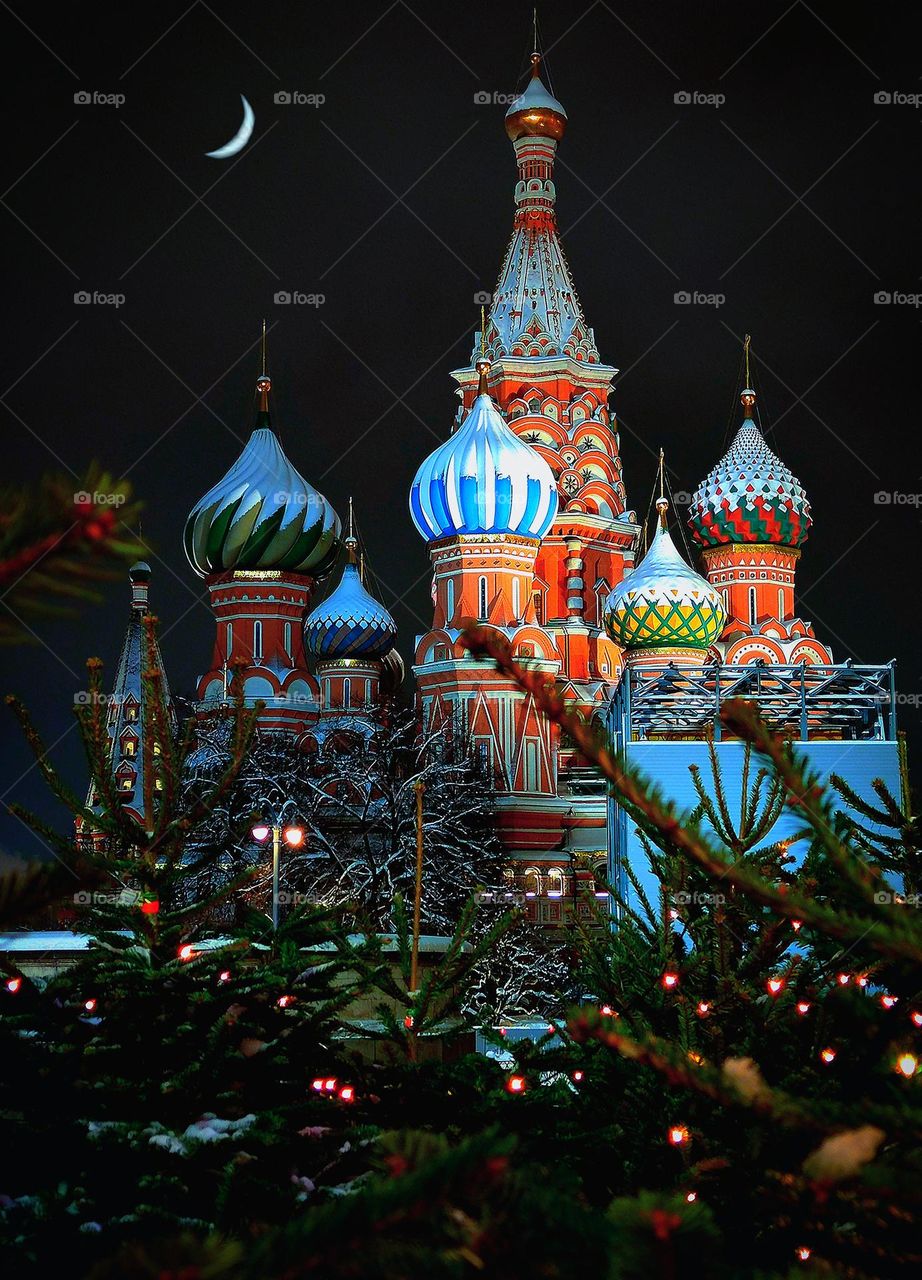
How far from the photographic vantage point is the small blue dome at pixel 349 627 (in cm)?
3219

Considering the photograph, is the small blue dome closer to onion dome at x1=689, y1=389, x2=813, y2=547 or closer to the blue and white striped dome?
the blue and white striped dome

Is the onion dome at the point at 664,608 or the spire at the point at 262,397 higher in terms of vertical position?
the spire at the point at 262,397

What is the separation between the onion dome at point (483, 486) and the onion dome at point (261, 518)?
2.92 m

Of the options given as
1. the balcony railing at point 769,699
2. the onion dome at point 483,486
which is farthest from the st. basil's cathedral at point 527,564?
Result: the balcony railing at point 769,699

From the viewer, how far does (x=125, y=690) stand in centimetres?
2264

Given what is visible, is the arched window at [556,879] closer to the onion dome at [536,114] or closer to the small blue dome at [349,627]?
the small blue dome at [349,627]

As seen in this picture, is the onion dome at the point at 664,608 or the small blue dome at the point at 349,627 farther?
the small blue dome at the point at 349,627

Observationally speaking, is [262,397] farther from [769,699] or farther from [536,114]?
[769,699]

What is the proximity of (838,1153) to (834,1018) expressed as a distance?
453 centimetres

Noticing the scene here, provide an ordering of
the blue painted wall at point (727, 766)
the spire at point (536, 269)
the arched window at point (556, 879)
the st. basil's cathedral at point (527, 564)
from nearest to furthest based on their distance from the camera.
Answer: the blue painted wall at point (727, 766), the arched window at point (556, 879), the st. basil's cathedral at point (527, 564), the spire at point (536, 269)

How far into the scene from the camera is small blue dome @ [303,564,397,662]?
106 feet

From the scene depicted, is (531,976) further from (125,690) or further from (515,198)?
(515,198)

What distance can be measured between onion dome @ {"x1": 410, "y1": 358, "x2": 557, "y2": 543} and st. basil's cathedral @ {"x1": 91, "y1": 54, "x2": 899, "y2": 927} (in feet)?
0.13

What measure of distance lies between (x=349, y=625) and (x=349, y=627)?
42 mm
